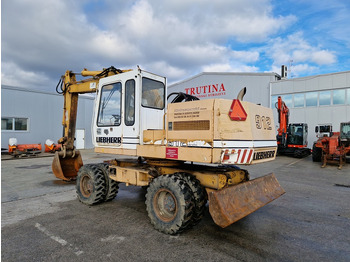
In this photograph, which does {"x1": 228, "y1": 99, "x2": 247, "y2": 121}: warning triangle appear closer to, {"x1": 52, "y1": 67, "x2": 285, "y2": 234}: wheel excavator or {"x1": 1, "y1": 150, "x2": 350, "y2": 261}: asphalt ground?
{"x1": 52, "y1": 67, "x2": 285, "y2": 234}: wheel excavator

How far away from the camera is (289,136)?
17547 millimetres

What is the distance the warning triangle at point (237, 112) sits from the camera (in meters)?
3.71

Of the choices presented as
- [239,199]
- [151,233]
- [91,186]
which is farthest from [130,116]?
[239,199]

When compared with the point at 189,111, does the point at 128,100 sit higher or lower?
higher

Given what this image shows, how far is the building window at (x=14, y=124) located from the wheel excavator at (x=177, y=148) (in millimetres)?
14953

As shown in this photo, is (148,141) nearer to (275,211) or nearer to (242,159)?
(242,159)

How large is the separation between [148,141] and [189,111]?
1.08 m

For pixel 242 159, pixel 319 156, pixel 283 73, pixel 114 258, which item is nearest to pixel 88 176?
pixel 114 258

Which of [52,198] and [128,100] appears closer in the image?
[128,100]

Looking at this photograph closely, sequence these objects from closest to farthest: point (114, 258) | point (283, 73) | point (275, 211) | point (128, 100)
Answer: point (114, 258), point (128, 100), point (275, 211), point (283, 73)

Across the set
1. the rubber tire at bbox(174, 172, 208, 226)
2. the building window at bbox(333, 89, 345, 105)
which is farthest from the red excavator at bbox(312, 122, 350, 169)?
the rubber tire at bbox(174, 172, 208, 226)

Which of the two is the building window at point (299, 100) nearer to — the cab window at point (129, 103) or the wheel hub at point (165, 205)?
the cab window at point (129, 103)

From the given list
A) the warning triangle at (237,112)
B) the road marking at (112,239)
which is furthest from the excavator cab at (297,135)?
the road marking at (112,239)

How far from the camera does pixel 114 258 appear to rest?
3199 mm
